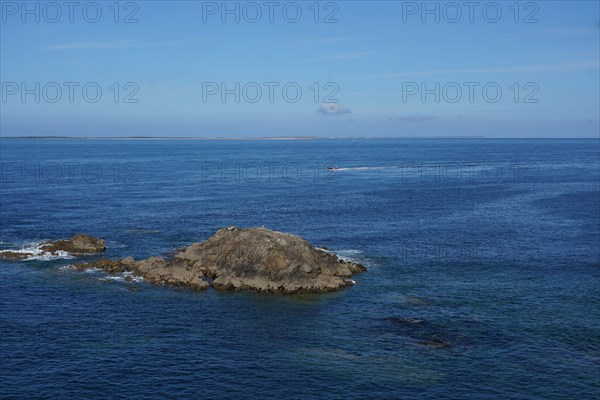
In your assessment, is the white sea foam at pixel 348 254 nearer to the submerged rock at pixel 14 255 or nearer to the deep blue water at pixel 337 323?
the deep blue water at pixel 337 323

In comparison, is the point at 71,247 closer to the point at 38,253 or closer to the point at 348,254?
the point at 38,253

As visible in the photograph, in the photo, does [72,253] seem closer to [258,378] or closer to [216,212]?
[216,212]

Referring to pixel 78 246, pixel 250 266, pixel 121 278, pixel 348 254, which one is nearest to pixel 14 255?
pixel 78 246

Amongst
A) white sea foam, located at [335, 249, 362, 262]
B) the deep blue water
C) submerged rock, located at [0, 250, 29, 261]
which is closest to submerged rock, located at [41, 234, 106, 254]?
the deep blue water

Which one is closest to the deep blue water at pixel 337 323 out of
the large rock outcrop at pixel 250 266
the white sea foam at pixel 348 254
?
the white sea foam at pixel 348 254

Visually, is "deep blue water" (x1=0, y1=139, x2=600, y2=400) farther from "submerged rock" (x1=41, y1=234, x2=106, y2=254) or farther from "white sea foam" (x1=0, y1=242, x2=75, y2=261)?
"white sea foam" (x1=0, y1=242, x2=75, y2=261)

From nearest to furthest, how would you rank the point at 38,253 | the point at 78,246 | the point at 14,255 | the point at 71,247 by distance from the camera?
the point at 14,255, the point at 38,253, the point at 71,247, the point at 78,246

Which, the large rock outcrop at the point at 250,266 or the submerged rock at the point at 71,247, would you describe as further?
the submerged rock at the point at 71,247
